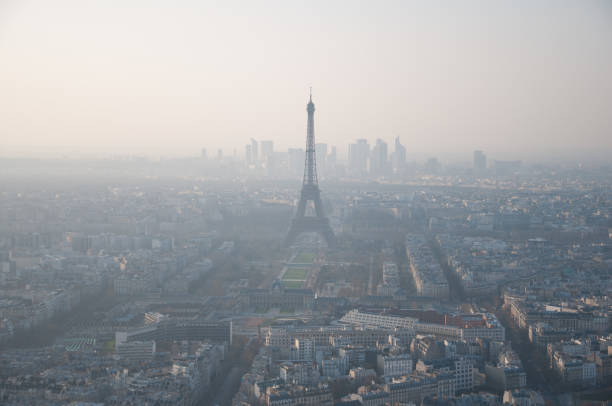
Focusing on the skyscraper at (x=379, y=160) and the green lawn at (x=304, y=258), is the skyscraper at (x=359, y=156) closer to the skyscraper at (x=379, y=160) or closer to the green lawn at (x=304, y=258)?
the skyscraper at (x=379, y=160)

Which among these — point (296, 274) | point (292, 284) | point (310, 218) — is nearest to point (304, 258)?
point (296, 274)

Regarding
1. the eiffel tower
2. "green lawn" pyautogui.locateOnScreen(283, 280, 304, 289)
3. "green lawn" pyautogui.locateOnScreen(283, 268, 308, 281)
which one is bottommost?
"green lawn" pyautogui.locateOnScreen(283, 268, 308, 281)

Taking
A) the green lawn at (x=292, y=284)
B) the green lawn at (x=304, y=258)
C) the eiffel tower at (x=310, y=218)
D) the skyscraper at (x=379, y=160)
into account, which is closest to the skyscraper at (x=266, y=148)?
the skyscraper at (x=379, y=160)

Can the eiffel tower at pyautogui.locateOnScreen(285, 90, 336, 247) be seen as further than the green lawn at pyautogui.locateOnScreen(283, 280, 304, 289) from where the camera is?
Yes

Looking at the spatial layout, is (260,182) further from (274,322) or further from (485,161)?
(274,322)

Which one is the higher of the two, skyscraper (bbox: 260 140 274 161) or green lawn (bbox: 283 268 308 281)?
skyscraper (bbox: 260 140 274 161)

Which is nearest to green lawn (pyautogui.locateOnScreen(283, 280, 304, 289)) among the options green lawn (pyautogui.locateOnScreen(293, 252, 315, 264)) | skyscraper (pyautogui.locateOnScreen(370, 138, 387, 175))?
green lawn (pyautogui.locateOnScreen(293, 252, 315, 264))

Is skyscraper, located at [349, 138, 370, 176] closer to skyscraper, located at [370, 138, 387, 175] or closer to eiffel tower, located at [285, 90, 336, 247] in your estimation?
skyscraper, located at [370, 138, 387, 175]

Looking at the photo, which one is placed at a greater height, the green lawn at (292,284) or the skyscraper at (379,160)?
the skyscraper at (379,160)

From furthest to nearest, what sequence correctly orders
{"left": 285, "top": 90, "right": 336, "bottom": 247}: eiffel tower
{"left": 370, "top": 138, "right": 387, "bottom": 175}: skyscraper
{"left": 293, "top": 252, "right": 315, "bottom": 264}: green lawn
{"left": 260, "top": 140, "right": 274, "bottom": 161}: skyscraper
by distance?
{"left": 260, "top": 140, "right": 274, "bottom": 161}: skyscraper, {"left": 370, "top": 138, "right": 387, "bottom": 175}: skyscraper, {"left": 285, "top": 90, "right": 336, "bottom": 247}: eiffel tower, {"left": 293, "top": 252, "right": 315, "bottom": 264}: green lawn
